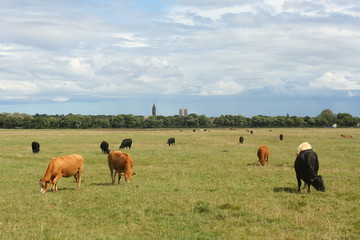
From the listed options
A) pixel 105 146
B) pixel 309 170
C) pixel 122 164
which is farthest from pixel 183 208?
pixel 105 146

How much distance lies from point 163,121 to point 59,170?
14993cm

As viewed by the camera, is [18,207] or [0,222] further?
[18,207]

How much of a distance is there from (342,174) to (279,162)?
6033mm

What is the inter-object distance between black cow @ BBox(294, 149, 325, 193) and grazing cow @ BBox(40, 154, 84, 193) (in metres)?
8.83

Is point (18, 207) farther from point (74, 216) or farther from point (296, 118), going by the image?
point (296, 118)

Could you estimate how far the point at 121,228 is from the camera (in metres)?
9.70

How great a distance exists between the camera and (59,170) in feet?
50.3

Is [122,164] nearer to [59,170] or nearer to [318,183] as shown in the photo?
[59,170]

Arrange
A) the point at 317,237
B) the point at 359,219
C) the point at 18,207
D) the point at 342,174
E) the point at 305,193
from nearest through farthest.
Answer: the point at 317,237
the point at 359,219
the point at 18,207
the point at 305,193
the point at 342,174

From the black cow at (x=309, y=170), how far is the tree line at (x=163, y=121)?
133 m

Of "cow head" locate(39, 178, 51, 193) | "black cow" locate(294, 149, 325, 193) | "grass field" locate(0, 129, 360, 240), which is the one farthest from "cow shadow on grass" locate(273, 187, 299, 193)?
"cow head" locate(39, 178, 51, 193)

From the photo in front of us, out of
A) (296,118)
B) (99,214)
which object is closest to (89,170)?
(99,214)

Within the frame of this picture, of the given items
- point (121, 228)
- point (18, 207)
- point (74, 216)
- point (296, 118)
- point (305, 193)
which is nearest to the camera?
point (121, 228)

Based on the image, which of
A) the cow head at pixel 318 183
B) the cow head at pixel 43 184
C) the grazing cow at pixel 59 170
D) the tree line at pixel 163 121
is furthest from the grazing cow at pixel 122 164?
the tree line at pixel 163 121
